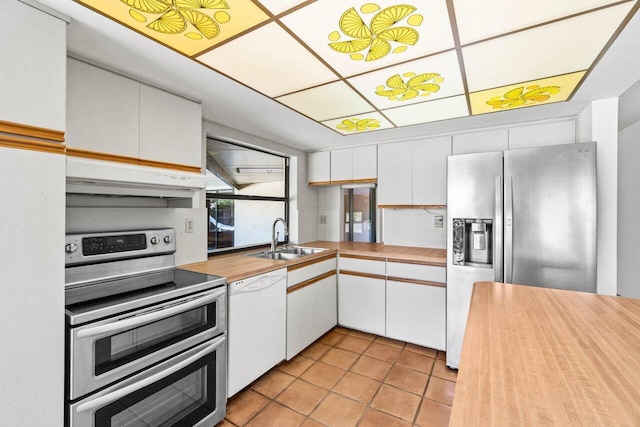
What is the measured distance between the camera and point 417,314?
269 centimetres

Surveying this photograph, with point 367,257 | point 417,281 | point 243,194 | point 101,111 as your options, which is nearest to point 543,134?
point 417,281

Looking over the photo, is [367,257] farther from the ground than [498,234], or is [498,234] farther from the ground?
[498,234]

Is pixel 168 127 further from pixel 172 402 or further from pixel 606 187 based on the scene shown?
pixel 606 187

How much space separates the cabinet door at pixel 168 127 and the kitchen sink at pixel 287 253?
1.19m

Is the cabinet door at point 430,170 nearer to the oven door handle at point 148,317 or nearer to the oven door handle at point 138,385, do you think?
the oven door handle at point 148,317

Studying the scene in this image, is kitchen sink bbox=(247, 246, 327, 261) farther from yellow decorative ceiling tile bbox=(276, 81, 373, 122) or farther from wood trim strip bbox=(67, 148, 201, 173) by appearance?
yellow decorative ceiling tile bbox=(276, 81, 373, 122)

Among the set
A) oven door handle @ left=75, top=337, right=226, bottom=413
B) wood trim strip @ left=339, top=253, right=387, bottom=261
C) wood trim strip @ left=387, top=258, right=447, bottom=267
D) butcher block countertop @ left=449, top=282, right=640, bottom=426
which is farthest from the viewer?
wood trim strip @ left=339, top=253, right=387, bottom=261

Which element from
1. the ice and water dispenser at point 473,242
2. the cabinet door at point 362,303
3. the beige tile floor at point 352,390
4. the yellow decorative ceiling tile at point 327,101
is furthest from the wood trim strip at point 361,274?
the yellow decorative ceiling tile at point 327,101

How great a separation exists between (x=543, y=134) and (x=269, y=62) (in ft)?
8.19

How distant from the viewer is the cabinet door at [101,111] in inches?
57.6

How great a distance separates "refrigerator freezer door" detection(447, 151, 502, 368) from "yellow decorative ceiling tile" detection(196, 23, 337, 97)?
4.37ft

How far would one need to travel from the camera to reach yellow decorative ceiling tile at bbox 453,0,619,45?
1.10 meters

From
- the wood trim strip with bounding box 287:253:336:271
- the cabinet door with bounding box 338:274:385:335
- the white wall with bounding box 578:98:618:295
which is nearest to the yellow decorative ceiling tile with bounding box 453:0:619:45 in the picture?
the white wall with bounding box 578:98:618:295

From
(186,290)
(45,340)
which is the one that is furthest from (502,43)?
(45,340)
